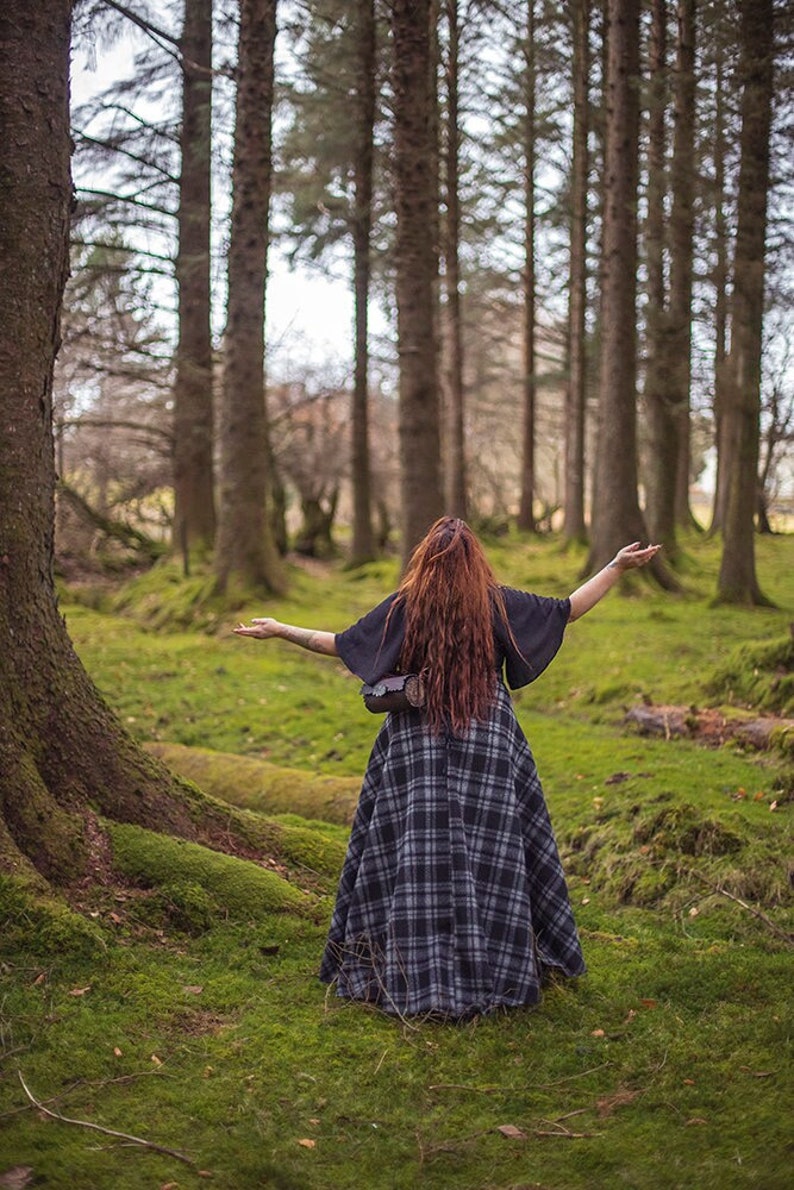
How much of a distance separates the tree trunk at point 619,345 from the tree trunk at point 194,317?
612 centimetres

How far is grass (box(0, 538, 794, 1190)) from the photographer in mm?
3271

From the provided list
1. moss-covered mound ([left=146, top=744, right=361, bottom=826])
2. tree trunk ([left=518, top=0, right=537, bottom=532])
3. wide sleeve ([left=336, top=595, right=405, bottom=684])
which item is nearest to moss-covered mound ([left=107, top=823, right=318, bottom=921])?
wide sleeve ([left=336, top=595, right=405, bottom=684])

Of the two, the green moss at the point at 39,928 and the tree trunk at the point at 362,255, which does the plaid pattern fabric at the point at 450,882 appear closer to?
the green moss at the point at 39,928

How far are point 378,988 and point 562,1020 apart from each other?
29.1 inches

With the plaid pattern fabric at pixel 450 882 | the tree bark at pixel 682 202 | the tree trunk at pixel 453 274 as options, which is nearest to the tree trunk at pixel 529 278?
the tree trunk at pixel 453 274

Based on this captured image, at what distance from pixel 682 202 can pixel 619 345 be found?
222cm

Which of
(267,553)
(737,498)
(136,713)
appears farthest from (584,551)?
(136,713)

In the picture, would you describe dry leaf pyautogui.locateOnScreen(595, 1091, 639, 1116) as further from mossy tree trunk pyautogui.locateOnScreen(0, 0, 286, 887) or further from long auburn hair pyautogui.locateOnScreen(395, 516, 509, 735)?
mossy tree trunk pyautogui.locateOnScreen(0, 0, 286, 887)

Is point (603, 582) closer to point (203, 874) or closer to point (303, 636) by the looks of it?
point (303, 636)

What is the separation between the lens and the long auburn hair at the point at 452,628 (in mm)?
4531

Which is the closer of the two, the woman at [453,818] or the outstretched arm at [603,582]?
the woman at [453,818]

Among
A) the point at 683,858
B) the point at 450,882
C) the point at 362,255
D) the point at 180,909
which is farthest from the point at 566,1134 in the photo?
the point at 362,255

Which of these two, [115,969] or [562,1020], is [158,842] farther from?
[562,1020]

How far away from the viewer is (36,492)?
502 cm
